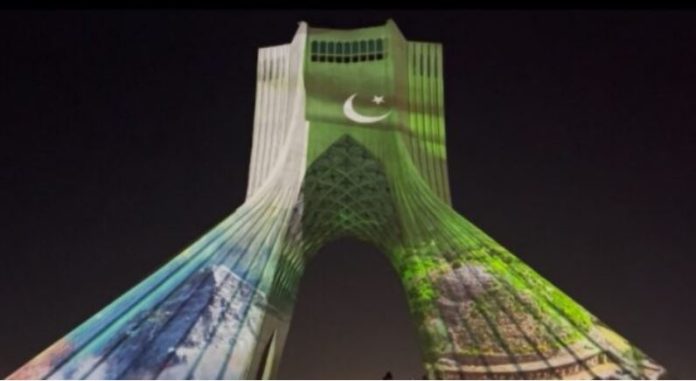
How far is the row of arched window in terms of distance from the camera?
14.7 m

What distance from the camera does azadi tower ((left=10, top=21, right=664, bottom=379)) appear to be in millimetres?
9680

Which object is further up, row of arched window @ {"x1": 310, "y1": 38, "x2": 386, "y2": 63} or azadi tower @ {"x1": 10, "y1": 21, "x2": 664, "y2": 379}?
row of arched window @ {"x1": 310, "y1": 38, "x2": 386, "y2": 63}

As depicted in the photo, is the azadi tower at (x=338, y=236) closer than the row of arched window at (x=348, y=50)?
Yes

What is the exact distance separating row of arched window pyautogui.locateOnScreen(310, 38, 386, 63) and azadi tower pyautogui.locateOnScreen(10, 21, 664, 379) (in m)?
0.02

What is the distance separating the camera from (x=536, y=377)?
376 inches

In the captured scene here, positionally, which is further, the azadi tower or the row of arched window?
the row of arched window

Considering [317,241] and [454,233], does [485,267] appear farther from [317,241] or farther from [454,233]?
[317,241]

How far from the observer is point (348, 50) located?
1475cm

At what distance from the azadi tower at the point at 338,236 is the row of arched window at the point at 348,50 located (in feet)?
0.07

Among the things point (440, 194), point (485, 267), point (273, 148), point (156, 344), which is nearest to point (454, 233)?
point (485, 267)

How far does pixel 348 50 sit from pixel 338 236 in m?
4.37

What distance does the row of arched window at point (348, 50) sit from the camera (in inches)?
577

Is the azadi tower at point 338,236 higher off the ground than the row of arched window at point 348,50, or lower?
lower

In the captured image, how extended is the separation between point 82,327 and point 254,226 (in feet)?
10.2
